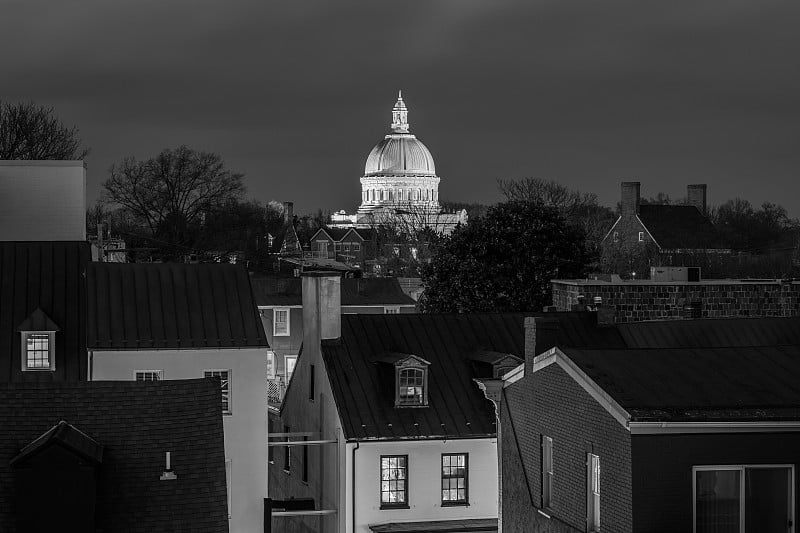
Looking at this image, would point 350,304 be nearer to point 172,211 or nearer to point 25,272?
point 172,211

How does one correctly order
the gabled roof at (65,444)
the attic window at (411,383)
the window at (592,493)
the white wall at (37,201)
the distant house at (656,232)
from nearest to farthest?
1. the gabled roof at (65,444)
2. the window at (592,493)
3. the attic window at (411,383)
4. the white wall at (37,201)
5. the distant house at (656,232)

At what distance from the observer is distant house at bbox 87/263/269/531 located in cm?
3762

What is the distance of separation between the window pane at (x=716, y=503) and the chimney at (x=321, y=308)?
19153 mm

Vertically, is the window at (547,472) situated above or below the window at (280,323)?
below

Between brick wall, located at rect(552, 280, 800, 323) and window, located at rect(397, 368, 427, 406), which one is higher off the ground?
brick wall, located at rect(552, 280, 800, 323)

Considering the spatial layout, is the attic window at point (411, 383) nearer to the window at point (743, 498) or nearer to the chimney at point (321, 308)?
the chimney at point (321, 308)

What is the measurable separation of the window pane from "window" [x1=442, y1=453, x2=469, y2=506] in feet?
52.4

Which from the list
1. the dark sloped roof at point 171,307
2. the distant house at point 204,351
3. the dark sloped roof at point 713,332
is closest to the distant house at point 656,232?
the dark sloped roof at point 713,332

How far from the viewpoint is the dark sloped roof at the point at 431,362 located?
39125mm

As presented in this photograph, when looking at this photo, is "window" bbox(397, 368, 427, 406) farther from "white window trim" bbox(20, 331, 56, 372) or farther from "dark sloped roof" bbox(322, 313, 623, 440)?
"white window trim" bbox(20, 331, 56, 372)

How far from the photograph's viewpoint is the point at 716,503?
77.3ft

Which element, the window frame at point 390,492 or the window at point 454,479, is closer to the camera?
the window frame at point 390,492

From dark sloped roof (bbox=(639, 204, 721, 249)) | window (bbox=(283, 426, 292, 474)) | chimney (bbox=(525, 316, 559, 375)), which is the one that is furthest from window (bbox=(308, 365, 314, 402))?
dark sloped roof (bbox=(639, 204, 721, 249))

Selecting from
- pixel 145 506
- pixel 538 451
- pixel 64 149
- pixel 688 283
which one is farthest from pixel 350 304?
pixel 145 506
